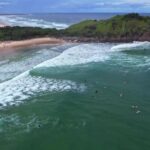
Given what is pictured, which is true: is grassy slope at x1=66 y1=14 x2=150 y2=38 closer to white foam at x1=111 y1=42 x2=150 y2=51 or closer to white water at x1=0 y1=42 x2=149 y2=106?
white foam at x1=111 y1=42 x2=150 y2=51

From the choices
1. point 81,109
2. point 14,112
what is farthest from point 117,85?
point 14,112

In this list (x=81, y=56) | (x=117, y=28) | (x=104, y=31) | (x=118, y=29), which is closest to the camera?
(x=81, y=56)

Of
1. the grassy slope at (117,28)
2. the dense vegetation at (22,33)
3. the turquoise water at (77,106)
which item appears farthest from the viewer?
the dense vegetation at (22,33)

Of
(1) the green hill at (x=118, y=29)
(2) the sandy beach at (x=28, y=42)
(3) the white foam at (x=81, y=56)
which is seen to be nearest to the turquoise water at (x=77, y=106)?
(3) the white foam at (x=81, y=56)

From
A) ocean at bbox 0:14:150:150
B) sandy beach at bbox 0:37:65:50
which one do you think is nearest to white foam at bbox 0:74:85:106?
ocean at bbox 0:14:150:150

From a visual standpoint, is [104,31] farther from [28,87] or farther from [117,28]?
[28,87]

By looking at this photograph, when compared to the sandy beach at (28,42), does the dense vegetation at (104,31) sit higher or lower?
higher

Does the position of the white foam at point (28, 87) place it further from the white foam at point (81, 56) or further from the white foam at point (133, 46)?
the white foam at point (133, 46)

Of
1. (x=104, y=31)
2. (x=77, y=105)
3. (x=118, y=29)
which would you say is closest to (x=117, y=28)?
(x=118, y=29)
